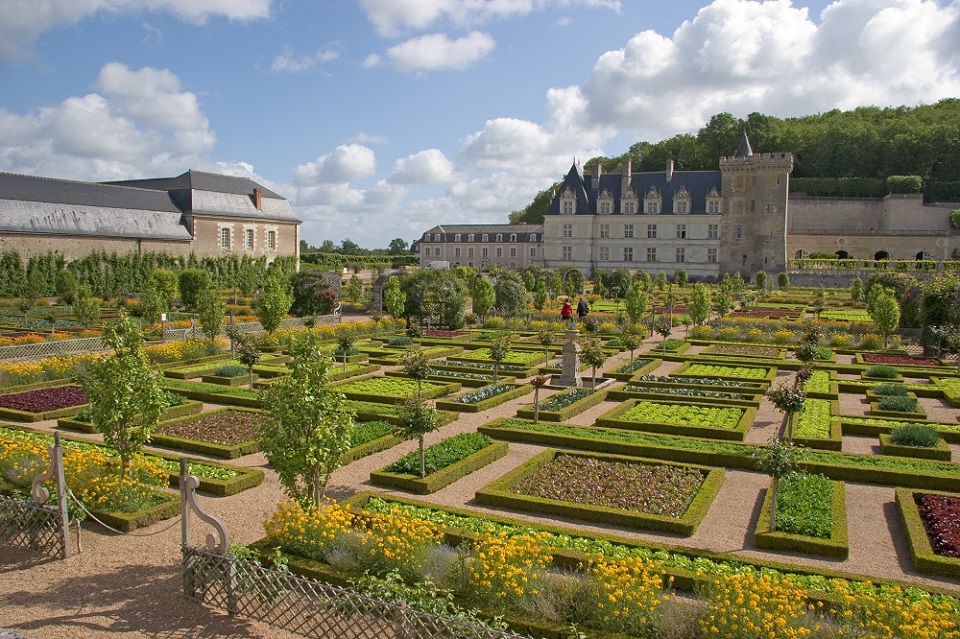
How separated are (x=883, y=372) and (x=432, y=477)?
53.9ft

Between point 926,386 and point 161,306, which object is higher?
point 161,306

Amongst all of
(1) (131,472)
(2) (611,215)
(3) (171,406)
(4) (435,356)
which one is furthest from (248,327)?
(2) (611,215)

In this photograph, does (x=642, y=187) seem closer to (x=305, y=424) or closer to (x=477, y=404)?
(x=477, y=404)

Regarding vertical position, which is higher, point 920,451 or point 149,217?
point 149,217

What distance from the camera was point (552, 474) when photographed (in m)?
12.7

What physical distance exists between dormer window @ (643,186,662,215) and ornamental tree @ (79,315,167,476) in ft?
186

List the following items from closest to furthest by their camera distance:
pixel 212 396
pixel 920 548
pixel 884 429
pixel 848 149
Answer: pixel 920 548, pixel 884 429, pixel 212 396, pixel 848 149

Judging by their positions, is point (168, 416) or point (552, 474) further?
point (168, 416)

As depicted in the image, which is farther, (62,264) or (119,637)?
(62,264)

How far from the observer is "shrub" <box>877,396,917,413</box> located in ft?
57.0

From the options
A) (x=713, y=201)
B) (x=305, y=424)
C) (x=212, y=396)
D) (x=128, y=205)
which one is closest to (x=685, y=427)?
(x=305, y=424)

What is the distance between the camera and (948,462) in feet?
43.9

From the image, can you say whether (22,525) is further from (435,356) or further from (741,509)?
(435,356)

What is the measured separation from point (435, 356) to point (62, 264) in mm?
26687
